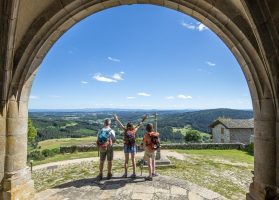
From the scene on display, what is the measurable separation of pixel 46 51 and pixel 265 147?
3.86m

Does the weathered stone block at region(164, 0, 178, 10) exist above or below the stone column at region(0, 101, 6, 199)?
above

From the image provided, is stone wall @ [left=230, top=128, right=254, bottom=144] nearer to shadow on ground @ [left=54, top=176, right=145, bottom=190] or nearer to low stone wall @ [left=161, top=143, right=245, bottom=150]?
low stone wall @ [left=161, top=143, right=245, bottom=150]

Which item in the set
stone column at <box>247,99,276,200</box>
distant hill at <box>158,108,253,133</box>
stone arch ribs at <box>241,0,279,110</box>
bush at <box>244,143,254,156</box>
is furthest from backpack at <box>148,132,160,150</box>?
distant hill at <box>158,108,253,133</box>

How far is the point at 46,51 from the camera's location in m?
4.42

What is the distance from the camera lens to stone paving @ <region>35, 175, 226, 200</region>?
482 centimetres

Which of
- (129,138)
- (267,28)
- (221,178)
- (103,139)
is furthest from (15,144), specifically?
(221,178)

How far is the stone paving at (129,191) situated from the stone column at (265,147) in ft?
4.53

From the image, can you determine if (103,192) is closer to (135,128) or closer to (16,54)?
(135,128)

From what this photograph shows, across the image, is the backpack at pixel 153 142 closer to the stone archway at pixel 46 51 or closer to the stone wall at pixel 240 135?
the stone archway at pixel 46 51

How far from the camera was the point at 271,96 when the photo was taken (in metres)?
3.55

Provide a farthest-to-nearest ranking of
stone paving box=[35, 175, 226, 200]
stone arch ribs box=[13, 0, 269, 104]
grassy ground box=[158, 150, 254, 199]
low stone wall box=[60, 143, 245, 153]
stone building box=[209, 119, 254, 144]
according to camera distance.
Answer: stone building box=[209, 119, 254, 144]
low stone wall box=[60, 143, 245, 153]
grassy ground box=[158, 150, 254, 199]
stone paving box=[35, 175, 226, 200]
stone arch ribs box=[13, 0, 269, 104]

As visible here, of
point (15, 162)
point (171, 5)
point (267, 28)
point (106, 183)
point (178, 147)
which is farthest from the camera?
point (178, 147)

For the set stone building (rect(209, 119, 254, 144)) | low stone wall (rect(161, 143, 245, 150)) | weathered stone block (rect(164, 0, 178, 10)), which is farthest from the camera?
stone building (rect(209, 119, 254, 144))

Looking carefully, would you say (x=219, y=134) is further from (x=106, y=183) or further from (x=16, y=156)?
(x=16, y=156)
